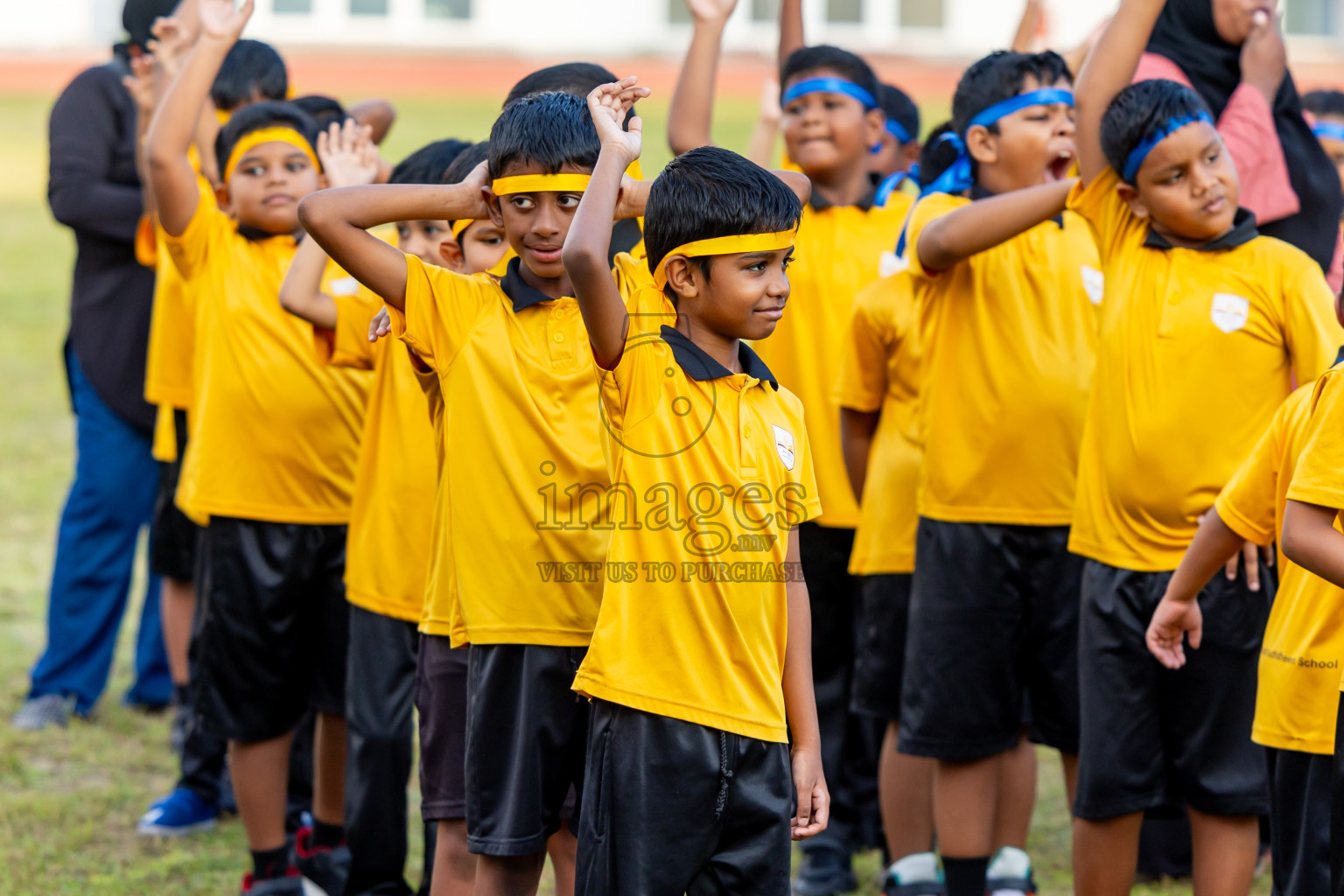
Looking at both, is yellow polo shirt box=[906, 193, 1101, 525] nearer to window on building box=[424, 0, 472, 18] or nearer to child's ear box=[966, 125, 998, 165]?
child's ear box=[966, 125, 998, 165]

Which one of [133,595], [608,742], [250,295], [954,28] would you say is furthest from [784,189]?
[954,28]

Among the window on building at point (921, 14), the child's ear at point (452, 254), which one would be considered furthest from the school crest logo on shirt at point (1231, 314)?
the window on building at point (921, 14)

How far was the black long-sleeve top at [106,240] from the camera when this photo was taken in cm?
562

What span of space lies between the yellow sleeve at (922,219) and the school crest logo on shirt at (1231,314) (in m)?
0.72

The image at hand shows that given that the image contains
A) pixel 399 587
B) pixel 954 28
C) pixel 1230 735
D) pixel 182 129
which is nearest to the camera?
pixel 1230 735

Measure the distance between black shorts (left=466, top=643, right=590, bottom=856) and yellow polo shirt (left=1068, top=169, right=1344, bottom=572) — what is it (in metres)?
1.30

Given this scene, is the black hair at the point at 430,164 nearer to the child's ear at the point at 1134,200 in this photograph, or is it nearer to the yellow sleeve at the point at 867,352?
the yellow sleeve at the point at 867,352

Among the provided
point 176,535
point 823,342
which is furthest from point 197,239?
point 823,342

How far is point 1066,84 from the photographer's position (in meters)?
3.99

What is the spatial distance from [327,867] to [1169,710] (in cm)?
224

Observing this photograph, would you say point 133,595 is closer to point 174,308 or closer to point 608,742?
point 174,308

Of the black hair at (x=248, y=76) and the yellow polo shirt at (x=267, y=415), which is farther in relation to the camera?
the black hair at (x=248, y=76)

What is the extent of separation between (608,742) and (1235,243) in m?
1.84

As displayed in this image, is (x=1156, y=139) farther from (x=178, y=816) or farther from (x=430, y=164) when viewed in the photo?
(x=178, y=816)
